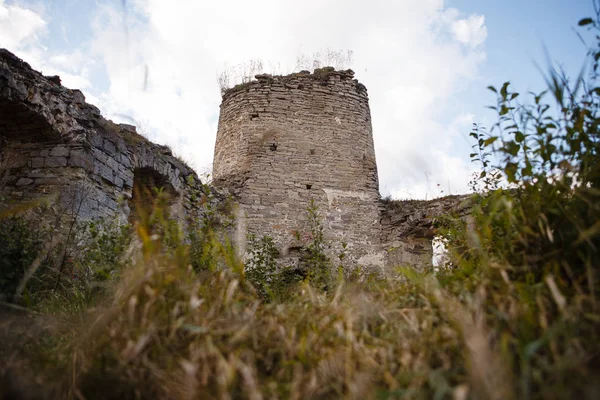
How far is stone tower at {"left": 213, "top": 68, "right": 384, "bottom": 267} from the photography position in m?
8.91

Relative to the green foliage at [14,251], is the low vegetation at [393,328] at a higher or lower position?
lower

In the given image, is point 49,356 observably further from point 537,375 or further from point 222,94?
point 222,94

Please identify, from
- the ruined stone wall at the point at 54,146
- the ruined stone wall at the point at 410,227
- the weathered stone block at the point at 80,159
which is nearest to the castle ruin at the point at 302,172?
the ruined stone wall at the point at 410,227

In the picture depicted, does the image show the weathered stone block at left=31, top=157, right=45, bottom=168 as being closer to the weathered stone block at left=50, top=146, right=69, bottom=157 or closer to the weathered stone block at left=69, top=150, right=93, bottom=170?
the weathered stone block at left=50, top=146, right=69, bottom=157

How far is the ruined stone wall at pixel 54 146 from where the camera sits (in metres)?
4.23

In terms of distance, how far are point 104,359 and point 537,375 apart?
57.3 inches

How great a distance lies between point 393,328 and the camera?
185cm

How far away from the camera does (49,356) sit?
183 cm

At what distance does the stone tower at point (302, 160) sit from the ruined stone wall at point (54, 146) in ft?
11.5

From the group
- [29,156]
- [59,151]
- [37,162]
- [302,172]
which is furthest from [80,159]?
[302,172]

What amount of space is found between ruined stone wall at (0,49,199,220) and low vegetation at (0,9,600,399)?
2399mm

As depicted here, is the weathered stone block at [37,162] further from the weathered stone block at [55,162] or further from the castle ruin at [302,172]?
the castle ruin at [302,172]

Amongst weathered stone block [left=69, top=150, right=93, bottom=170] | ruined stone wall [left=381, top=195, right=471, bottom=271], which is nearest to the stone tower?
ruined stone wall [left=381, top=195, right=471, bottom=271]

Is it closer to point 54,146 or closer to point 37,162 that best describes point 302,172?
point 54,146
